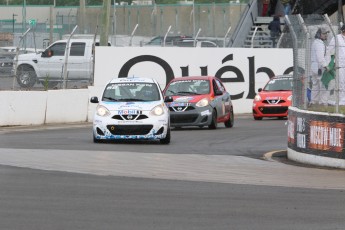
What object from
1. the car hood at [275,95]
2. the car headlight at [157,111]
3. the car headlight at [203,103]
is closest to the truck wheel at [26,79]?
the car headlight at [203,103]

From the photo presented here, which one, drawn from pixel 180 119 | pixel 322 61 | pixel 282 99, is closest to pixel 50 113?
pixel 180 119

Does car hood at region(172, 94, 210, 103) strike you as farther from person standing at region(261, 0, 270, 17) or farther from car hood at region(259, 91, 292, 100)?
person standing at region(261, 0, 270, 17)

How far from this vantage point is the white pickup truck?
35.4m

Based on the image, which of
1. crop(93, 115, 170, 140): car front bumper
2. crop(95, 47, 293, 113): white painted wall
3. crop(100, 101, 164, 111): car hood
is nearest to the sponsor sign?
crop(93, 115, 170, 140): car front bumper

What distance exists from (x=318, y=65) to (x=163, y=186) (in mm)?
5309

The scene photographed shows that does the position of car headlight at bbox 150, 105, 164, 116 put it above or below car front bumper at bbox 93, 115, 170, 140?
above

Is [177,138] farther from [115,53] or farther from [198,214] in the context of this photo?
[198,214]

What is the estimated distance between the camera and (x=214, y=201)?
45.0ft

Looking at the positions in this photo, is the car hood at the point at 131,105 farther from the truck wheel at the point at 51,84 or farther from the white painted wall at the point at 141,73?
the truck wheel at the point at 51,84

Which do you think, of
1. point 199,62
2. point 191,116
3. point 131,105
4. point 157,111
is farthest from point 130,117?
point 199,62

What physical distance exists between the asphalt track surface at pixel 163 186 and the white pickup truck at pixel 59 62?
1029 centimetres

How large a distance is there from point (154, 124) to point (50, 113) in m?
8.05

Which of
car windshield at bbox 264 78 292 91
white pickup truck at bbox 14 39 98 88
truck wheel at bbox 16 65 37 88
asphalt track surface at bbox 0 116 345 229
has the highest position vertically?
white pickup truck at bbox 14 39 98 88

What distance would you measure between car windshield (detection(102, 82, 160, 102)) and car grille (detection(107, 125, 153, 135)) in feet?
3.22
